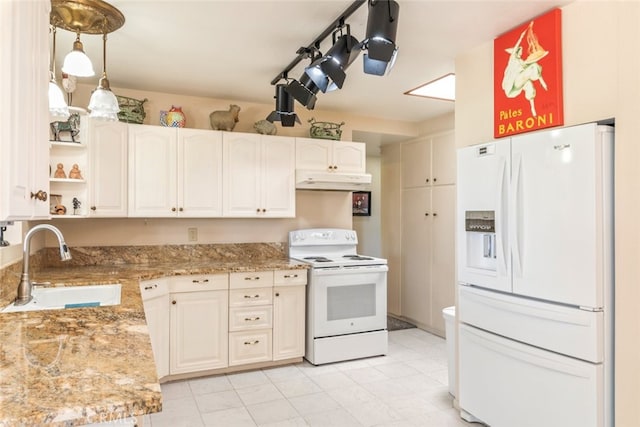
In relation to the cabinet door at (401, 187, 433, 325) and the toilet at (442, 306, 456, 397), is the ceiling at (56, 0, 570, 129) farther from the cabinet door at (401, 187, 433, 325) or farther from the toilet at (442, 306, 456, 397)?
the toilet at (442, 306, 456, 397)

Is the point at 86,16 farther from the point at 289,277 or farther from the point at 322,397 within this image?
the point at 322,397

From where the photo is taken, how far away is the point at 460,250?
8.65 ft

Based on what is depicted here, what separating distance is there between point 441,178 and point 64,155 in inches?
138

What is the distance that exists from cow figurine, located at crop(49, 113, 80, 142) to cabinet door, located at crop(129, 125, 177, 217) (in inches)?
15.1

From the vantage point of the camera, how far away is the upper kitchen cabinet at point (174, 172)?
3.36 m

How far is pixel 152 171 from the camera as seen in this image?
3.40 metres

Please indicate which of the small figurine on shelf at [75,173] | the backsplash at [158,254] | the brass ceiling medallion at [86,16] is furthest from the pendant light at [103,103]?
the backsplash at [158,254]

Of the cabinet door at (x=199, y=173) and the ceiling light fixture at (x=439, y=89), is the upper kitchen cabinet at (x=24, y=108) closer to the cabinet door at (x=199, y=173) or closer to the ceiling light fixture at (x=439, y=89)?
the cabinet door at (x=199, y=173)

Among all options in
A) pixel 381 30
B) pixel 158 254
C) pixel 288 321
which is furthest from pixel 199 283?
pixel 381 30

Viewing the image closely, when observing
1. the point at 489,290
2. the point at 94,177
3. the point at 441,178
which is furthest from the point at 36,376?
the point at 441,178

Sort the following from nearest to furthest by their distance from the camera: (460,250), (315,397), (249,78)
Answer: (460,250) → (315,397) → (249,78)

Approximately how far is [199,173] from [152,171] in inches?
14.8

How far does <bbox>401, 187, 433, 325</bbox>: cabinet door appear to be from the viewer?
4.65 meters

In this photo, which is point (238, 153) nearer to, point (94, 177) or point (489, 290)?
point (94, 177)
